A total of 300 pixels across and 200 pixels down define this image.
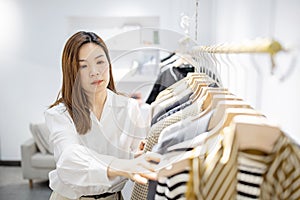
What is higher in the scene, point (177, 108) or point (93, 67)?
point (93, 67)

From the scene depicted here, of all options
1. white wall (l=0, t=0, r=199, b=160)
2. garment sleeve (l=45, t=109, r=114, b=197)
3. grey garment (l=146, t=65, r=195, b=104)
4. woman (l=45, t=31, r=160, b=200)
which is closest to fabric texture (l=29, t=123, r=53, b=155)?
white wall (l=0, t=0, r=199, b=160)

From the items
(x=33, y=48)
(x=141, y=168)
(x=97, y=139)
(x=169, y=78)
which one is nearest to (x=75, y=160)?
(x=97, y=139)

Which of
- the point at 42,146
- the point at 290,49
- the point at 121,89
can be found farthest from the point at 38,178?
the point at 290,49

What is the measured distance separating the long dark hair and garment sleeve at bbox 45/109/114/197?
3 cm

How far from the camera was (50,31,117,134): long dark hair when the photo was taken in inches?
39.4

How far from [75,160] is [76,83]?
0.72 ft

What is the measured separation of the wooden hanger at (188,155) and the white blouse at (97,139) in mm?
283

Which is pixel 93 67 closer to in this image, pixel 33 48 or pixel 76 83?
pixel 76 83

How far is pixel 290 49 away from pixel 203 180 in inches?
11.5

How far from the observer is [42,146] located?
3508 mm

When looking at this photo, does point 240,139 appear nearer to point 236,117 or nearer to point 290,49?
point 236,117

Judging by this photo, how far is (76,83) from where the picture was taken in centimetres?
102

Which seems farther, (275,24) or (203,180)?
(275,24)

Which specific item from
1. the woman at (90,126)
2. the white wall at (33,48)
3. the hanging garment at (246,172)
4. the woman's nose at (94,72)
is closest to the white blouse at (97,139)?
the woman at (90,126)
